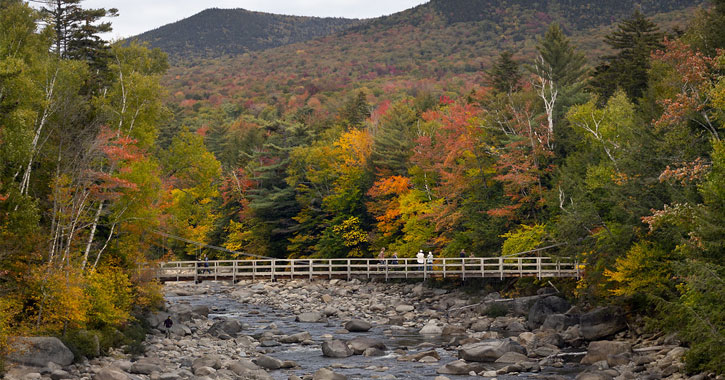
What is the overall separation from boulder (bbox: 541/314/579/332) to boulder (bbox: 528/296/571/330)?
87 cm

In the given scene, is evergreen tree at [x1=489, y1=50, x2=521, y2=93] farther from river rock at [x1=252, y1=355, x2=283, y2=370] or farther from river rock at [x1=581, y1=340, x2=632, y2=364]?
river rock at [x1=252, y1=355, x2=283, y2=370]

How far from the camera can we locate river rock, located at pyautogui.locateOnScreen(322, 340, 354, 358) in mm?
25375

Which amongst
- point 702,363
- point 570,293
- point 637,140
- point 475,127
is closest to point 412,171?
point 475,127

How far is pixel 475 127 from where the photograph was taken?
41.5m

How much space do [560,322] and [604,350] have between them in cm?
520

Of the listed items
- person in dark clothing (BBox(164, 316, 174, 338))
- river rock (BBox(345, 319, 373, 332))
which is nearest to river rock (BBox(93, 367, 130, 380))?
person in dark clothing (BBox(164, 316, 174, 338))

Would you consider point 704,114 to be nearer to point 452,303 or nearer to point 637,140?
point 637,140

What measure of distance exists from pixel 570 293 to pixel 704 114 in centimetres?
1249

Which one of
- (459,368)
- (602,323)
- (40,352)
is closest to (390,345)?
(459,368)

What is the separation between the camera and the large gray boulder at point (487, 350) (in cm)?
2378

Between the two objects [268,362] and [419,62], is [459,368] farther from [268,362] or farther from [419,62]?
[419,62]

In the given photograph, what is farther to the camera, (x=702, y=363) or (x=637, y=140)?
(x=637, y=140)

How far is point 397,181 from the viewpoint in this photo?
156 feet

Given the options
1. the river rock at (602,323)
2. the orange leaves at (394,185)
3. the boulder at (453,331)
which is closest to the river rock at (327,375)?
the boulder at (453,331)
